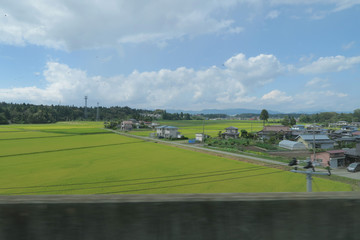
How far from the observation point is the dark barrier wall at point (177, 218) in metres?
1.68

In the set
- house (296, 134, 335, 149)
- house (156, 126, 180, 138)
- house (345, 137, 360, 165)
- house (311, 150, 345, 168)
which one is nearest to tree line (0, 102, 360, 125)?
house (156, 126, 180, 138)

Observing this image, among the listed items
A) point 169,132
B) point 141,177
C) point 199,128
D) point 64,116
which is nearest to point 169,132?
point 169,132

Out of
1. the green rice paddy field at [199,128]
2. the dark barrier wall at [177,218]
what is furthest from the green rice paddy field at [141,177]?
the green rice paddy field at [199,128]

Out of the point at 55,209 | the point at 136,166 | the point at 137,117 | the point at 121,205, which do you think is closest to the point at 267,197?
Result: the point at 121,205

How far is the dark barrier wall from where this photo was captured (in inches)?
66.2

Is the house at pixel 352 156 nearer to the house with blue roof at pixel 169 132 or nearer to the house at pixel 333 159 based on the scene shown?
the house at pixel 333 159

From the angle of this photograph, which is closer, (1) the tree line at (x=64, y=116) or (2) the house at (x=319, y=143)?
(2) the house at (x=319, y=143)

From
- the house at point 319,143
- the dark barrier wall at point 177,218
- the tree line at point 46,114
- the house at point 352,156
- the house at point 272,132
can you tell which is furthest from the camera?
the tree line at point 46,114

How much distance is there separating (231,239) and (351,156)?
994 inches

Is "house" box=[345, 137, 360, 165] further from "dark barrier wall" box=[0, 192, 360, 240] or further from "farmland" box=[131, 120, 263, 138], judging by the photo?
"farmland" box=[131, 120, 263, 138]

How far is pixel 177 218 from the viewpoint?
1.70m

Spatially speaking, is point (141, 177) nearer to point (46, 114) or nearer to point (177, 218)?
point (177, 218)

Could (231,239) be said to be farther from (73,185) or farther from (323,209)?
(73,185)

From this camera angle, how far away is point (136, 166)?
18.9 m
